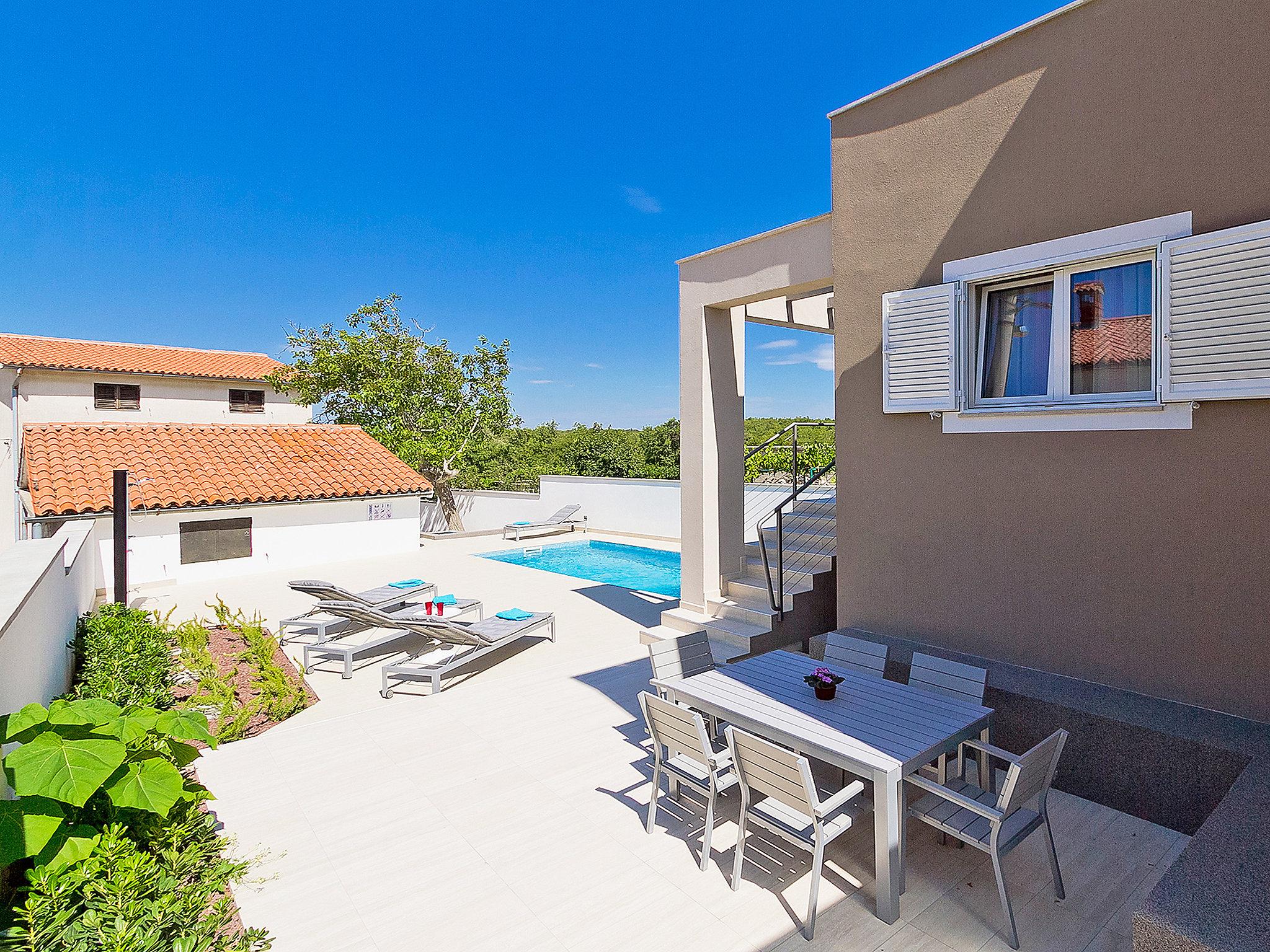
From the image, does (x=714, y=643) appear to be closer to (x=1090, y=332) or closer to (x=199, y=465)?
(x=1090, y=332)

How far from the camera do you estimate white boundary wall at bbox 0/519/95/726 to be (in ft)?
12.5

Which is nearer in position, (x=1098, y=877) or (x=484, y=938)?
(x=484, y=938)

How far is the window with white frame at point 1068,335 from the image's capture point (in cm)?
519

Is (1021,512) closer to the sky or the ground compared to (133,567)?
closer to the sky

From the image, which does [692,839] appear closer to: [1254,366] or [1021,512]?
[1021,512]

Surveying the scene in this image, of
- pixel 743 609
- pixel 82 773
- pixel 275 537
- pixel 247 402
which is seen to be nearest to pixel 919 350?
pixel 743 609

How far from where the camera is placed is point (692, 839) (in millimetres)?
4516

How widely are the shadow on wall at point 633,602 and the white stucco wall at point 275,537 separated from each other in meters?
7.80

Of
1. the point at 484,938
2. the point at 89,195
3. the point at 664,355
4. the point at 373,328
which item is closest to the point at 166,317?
the point at 89,195

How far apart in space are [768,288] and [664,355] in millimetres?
46341

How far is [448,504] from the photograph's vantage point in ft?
85.6

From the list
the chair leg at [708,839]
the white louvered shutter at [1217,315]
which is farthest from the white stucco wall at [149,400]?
the white louvered shutter at [1217,315]

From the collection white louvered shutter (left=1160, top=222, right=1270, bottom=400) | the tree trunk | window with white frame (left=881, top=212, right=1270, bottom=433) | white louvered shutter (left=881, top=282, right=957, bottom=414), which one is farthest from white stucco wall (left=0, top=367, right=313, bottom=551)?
white louvered shutter (left=1160, top=222, right=1270, bottom=400)

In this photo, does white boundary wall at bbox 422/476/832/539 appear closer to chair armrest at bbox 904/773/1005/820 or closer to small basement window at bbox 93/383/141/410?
small basement window at bbox 93/383/141/410
